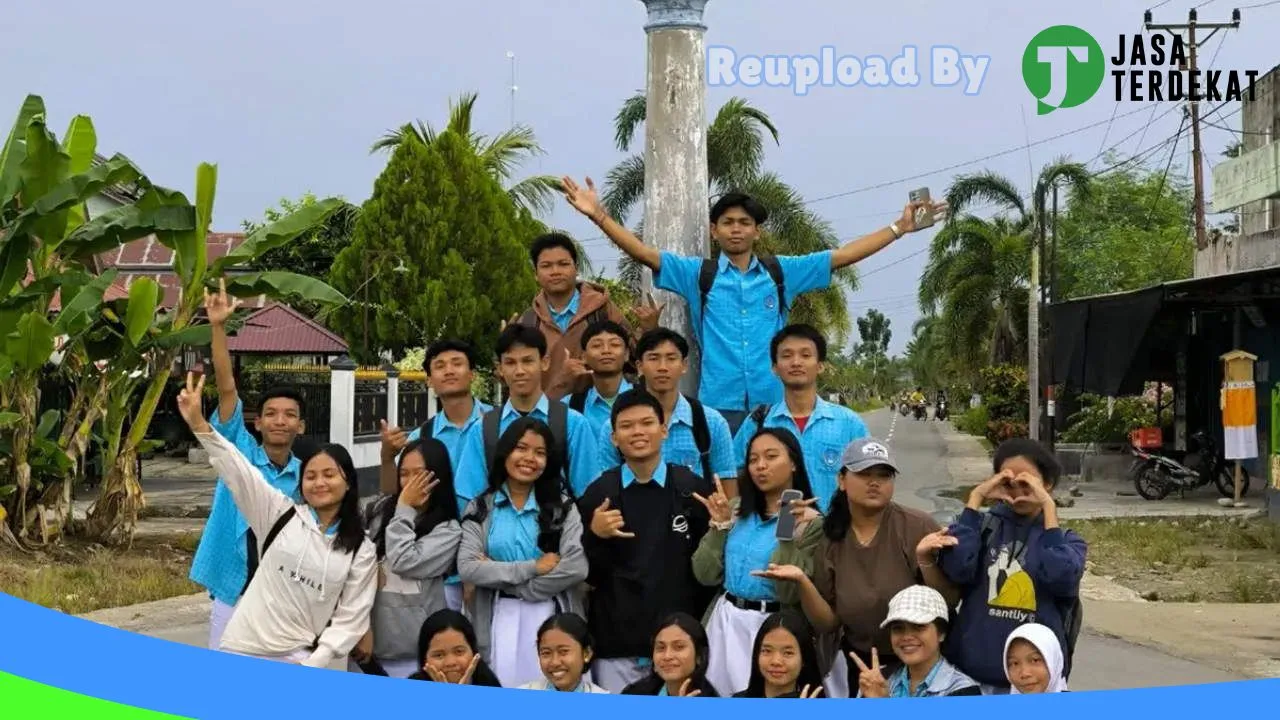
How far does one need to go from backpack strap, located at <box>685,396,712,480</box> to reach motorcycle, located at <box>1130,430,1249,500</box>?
44.5 feet

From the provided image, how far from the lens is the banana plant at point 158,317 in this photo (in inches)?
443

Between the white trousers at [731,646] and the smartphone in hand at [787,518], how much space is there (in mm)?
305

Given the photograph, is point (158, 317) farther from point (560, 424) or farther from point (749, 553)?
point (749, 553)

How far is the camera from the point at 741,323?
6.05 metres

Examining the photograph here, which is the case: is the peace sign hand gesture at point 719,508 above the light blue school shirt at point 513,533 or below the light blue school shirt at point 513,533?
above

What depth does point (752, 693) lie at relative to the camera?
4680 millimetres

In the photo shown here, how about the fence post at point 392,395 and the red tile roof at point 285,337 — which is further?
the red tile roof at point 285,337

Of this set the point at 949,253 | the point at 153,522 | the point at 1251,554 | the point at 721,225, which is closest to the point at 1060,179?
the point at 949,253

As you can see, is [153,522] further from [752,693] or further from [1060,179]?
[1060,179]

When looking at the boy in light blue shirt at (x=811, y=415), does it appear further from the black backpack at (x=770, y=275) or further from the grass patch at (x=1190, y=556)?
the grass patch at (x=1190, y=556)

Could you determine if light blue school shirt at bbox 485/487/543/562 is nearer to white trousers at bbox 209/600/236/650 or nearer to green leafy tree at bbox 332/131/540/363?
white trousers at bbox 209/600/236/650

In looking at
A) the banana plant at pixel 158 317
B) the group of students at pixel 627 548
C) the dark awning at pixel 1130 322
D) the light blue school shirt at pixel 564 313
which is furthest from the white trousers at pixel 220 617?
the dark awning at pixel 1130 322

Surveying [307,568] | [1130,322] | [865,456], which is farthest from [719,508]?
[1130,322]

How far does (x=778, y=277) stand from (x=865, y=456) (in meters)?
1.71
